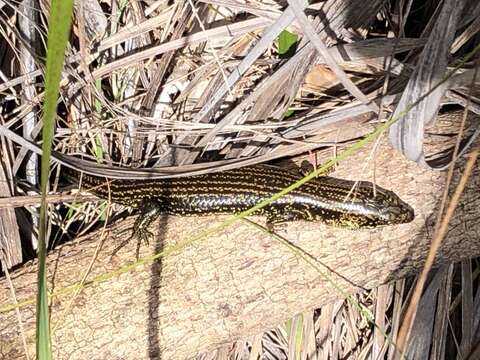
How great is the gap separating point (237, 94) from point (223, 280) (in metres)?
0.60

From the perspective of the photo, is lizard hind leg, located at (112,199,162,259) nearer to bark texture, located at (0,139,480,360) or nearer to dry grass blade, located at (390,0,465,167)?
bark texture, located at (0,139,480,360)

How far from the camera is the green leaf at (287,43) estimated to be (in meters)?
1.88

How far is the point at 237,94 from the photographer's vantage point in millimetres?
2039

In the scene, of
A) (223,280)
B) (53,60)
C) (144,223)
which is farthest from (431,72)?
(53,60)

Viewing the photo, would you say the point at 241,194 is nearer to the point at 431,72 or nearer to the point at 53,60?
the point at 431,72

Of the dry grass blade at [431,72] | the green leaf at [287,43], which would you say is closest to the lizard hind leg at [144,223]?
the green leaf at [287,43]

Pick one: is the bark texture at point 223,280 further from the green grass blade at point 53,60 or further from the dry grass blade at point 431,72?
the green grass blade at point 53,60

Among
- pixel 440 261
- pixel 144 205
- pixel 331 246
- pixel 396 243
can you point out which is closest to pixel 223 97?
pixel 144 205

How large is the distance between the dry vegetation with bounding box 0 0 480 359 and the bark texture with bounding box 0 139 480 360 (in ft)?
0.46

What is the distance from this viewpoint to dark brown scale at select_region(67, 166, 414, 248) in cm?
202

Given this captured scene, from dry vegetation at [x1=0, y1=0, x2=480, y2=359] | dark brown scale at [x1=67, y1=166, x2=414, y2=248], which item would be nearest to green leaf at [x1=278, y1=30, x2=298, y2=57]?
dry vegetation at [x1=0, y1=0, x2=480, y2=359]

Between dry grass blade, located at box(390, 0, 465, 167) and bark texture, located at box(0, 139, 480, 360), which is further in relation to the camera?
bark texture, located at box(0, 139, 480, 360)

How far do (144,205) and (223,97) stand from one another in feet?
1.43

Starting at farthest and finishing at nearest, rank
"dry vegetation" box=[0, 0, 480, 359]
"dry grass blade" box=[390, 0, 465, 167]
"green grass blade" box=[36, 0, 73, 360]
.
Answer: "dry vegetation" box=[0, 0, 480, 359], "dry grass blade" box=[390, 0, 465, 167], "green grass blade" box=[36, 0, 73, 360]
